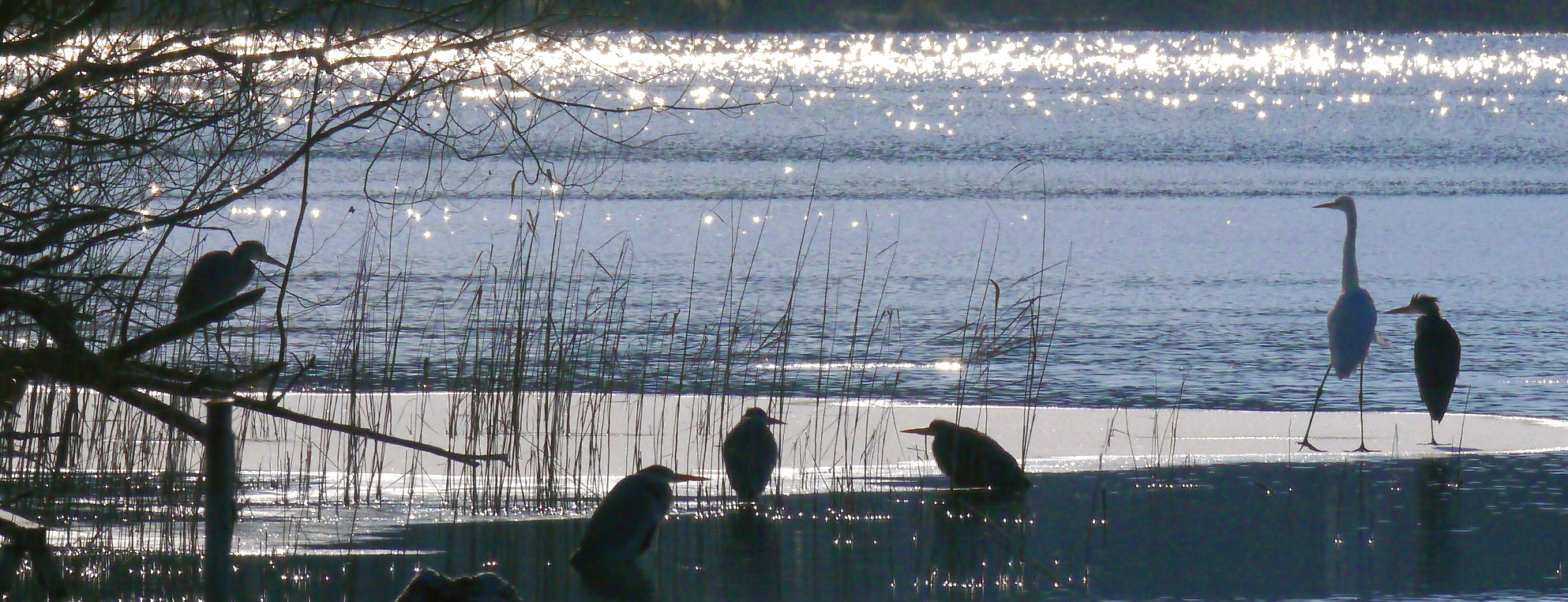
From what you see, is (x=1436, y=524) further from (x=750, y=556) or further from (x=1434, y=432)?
(x=750, y=556)

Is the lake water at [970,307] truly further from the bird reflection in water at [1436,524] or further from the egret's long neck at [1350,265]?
the egret's long neck at [1350,265]

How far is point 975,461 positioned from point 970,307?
5.46 metres

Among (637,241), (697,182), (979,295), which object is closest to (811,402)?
(979,295)

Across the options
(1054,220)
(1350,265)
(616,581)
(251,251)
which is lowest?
(616,581)

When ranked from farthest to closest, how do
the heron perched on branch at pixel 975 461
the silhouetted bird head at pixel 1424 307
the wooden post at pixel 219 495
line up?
the silhouetted bird head at pixel 1424 307 → the heron perched on branch at pixel 975 461 → the wooden post at pixel 219 495

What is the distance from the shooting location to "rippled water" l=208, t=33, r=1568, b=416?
9.14m

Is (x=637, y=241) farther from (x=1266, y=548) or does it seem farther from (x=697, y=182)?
(x=1266, y=548)

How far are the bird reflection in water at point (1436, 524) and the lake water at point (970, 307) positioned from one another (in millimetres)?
20

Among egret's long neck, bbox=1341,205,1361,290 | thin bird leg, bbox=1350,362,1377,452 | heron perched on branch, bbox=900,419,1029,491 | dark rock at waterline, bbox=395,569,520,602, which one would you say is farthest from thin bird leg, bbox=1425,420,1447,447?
dark rock at waterline, bbox=395,569,520,602

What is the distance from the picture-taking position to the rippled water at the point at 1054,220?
360 inches

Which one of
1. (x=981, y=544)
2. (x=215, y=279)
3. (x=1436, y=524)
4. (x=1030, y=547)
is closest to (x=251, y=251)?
(x=215, y=279)

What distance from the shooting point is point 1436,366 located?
293 inches

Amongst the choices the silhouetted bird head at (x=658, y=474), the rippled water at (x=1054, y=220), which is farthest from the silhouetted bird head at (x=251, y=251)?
the silhouetted bird head at (x=658, y=474)

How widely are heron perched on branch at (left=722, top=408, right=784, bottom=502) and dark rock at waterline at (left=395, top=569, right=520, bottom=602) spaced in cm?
201
